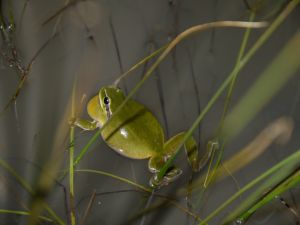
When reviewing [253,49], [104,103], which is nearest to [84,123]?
[104,103]

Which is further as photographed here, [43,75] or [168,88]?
[168,88]

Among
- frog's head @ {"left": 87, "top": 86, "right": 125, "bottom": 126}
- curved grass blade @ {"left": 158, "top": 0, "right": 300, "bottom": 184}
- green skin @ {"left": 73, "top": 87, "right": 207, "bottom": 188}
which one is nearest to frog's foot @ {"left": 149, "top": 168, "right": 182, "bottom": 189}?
green skin @ {"left": 73, "top": 87, "right": 207, "bottom": 188}

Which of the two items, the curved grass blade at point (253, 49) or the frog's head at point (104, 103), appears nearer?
the curved grass blade at point (253, 49)

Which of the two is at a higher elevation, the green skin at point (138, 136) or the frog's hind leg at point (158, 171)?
the green skin at point (138, 136)

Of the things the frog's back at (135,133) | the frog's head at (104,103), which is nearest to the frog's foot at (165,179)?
the frog's back at (135,133)

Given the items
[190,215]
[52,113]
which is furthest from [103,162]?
[190,215]

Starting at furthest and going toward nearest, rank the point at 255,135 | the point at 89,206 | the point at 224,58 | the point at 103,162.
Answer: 1. the point at 224,58
2. the point at 255,135
3. the point at 103,162
4. the point at 89,206

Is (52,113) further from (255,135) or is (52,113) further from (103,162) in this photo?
(255,135)

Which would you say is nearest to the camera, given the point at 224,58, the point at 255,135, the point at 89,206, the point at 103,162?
the point at 89,206

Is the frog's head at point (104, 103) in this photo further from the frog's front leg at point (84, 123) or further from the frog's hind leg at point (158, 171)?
the frog's hind leg at point (158, 171)
